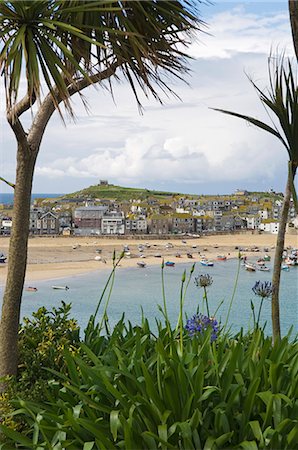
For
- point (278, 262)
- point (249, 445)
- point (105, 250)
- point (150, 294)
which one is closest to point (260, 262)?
point (105, 250)

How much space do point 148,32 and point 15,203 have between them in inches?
32.7

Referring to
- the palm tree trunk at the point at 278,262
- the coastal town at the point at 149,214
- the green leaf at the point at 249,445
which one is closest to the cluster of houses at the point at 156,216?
the coastal town at the point at 149,214

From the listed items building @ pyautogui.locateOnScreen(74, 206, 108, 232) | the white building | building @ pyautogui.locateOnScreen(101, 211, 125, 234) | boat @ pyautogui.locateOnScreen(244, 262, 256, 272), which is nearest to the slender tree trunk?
boat @ pyautogui.locateOnScreen(244, 262, 256, 272)

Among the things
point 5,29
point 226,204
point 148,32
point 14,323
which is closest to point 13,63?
point 5,29

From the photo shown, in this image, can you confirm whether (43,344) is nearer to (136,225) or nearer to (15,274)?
(15,274)

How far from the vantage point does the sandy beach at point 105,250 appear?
48.6ft

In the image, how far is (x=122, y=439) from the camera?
173 centimetres

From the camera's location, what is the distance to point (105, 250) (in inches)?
701

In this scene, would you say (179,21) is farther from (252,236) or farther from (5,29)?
(252,236)

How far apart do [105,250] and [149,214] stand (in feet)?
8.39

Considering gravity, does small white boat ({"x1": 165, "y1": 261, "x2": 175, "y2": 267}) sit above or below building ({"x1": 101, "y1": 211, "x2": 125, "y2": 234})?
below

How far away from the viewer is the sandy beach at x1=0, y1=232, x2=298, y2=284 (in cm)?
1481

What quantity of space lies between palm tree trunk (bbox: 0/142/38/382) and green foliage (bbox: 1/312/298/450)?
0.35 meters

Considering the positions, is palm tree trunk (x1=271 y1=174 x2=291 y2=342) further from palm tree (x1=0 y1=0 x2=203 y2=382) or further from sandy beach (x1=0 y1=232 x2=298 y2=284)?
sandy beach (x1=0 y1=232 x2=298 y2=284)
